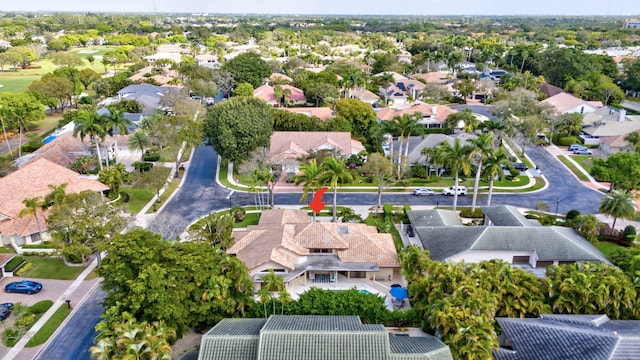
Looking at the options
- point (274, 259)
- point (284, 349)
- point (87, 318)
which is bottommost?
point (87, 318)

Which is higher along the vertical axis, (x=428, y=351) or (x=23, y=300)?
(x=428, y=351)

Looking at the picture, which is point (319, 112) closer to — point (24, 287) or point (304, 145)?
point (304, 145)

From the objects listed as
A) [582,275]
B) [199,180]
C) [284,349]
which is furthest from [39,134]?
[582,275]

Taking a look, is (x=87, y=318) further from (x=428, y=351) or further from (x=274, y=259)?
(x=428, y=351)

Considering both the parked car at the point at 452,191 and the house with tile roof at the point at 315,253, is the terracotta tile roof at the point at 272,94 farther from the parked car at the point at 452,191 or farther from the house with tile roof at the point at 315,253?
the house with tile roof at the point at 315,253

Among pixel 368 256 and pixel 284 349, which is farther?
pixel 368 256
